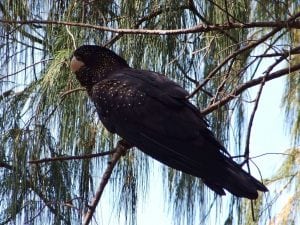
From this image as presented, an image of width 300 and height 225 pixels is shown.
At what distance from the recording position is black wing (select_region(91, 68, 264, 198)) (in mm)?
1444

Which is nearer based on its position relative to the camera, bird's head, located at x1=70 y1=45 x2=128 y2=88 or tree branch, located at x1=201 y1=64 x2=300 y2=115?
tree branch, located at x1=201 y1=64 x2=300 y2=115

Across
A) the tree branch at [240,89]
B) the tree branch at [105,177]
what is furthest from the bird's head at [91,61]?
the tree branch at [240,89]

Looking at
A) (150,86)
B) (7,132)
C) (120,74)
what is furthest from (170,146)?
(7,132)

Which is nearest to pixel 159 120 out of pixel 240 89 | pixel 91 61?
pixel 240 89

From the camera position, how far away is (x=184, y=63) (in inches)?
69.7

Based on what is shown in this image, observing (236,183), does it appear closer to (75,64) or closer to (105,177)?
(105,177)

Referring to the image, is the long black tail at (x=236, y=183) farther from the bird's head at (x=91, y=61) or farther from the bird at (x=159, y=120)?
the bird's head at (x=91, y=61)

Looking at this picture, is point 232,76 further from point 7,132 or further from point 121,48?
point 7,132

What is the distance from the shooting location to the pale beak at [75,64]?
1720mm

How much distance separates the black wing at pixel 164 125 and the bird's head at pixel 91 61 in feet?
0.14

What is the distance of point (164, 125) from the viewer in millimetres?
1566

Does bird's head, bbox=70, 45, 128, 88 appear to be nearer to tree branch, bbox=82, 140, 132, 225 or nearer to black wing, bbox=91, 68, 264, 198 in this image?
black wing, bbox=91, 68, 264, 198

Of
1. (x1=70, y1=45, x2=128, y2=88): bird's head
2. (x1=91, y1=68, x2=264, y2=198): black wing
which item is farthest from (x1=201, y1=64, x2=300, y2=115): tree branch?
(x1=70, y1=45, x2=128, y2=88): bird's head

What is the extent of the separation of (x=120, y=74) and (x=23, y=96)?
0.22 m
